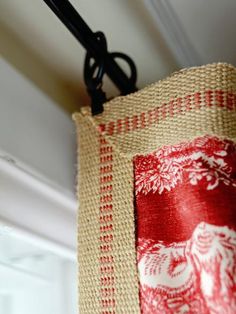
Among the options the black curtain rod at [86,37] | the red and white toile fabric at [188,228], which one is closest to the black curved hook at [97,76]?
the black curtain rod at [86,37]

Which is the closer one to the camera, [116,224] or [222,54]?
[116,224]

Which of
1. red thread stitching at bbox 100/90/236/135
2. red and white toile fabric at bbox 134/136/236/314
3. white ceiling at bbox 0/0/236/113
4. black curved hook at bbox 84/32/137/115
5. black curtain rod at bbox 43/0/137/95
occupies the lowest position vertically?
red and white toile fabric at bbox 134/136/236/314

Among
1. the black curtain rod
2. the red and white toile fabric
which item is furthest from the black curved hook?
the red and white toile fabric

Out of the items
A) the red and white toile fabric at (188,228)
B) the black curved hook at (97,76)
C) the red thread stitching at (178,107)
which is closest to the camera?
the red and white toile fabric at (188,228)

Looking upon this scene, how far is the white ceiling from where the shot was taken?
2.81 feet

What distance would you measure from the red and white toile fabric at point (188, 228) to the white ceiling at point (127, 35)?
0.29 meters

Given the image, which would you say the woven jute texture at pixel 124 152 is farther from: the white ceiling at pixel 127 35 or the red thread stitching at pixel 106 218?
the white ceiling at pixel 127 35

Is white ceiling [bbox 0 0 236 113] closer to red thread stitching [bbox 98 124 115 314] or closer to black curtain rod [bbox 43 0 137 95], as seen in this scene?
black curtain rod [bbox 43 0 137 95]

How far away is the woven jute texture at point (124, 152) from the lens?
2.39ft

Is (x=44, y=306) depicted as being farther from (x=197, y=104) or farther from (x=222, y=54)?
(x=222, y=54)

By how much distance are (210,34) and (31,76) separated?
0.38 meters

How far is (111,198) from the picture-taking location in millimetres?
794

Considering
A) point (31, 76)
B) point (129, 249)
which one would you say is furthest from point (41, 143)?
point (129, 249)

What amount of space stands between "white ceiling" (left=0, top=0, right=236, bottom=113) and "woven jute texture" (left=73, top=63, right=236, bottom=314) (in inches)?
6.5
